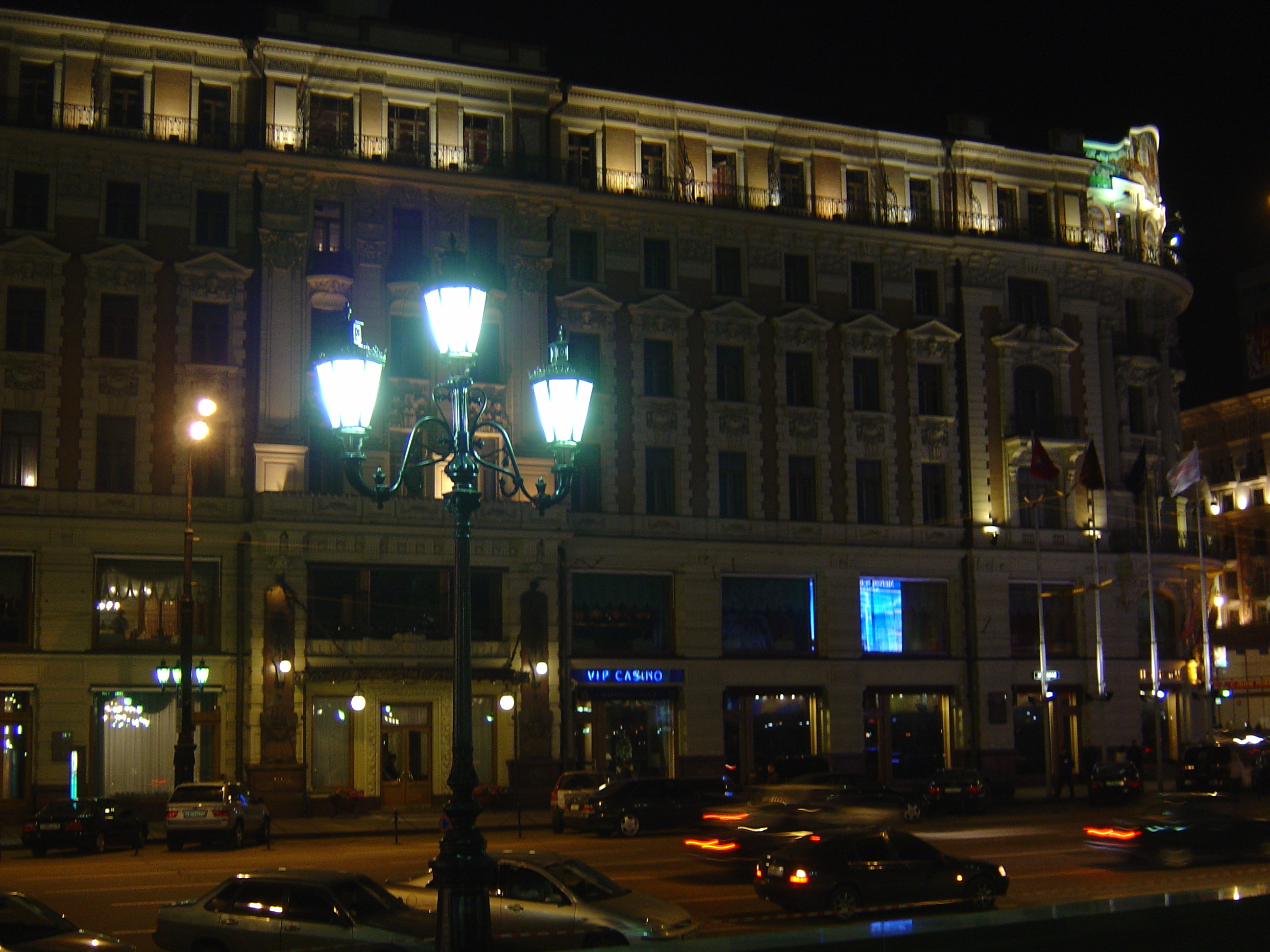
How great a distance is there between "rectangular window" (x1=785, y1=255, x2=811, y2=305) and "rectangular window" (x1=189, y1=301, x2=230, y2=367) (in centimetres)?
2010

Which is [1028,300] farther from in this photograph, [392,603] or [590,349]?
[392,603]

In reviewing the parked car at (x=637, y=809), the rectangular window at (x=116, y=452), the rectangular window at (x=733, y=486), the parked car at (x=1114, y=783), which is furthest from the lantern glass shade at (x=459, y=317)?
the parked car at (x=1114, y=783)

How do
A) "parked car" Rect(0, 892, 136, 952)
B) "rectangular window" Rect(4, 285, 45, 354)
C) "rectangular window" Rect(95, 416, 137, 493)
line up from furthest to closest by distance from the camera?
"rectangular window" Rect(95, 416, 137, 493), "rectangular window" Rect(4, 285, 45, 354), "parked car" Rect(0, 892, 136, 952)

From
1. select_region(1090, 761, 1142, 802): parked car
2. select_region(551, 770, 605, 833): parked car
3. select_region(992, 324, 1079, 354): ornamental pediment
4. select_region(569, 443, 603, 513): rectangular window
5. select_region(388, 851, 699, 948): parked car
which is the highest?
select_region(992, 324, 1079, 354): ornamental pediment

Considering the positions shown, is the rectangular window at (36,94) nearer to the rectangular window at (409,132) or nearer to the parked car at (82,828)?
the rectangular window at (409,132)

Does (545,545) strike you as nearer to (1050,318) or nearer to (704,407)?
(704,407)

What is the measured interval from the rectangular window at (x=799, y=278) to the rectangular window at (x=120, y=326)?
22.8m

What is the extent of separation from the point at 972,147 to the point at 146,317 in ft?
102

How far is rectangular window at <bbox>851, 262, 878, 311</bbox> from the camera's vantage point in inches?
2026

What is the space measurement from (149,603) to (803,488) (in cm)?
2278

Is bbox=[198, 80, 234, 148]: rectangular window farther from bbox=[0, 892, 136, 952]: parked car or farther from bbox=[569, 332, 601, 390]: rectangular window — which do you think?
bbox=[0, 892, 136, 952]: parked car

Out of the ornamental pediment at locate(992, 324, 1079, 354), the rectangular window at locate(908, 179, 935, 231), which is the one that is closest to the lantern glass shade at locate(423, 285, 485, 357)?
the rectangular window at locate(908, 179, 935, 231)

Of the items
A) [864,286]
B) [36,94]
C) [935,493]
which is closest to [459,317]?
[36,94]

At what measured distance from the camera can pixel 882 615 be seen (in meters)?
50.2
